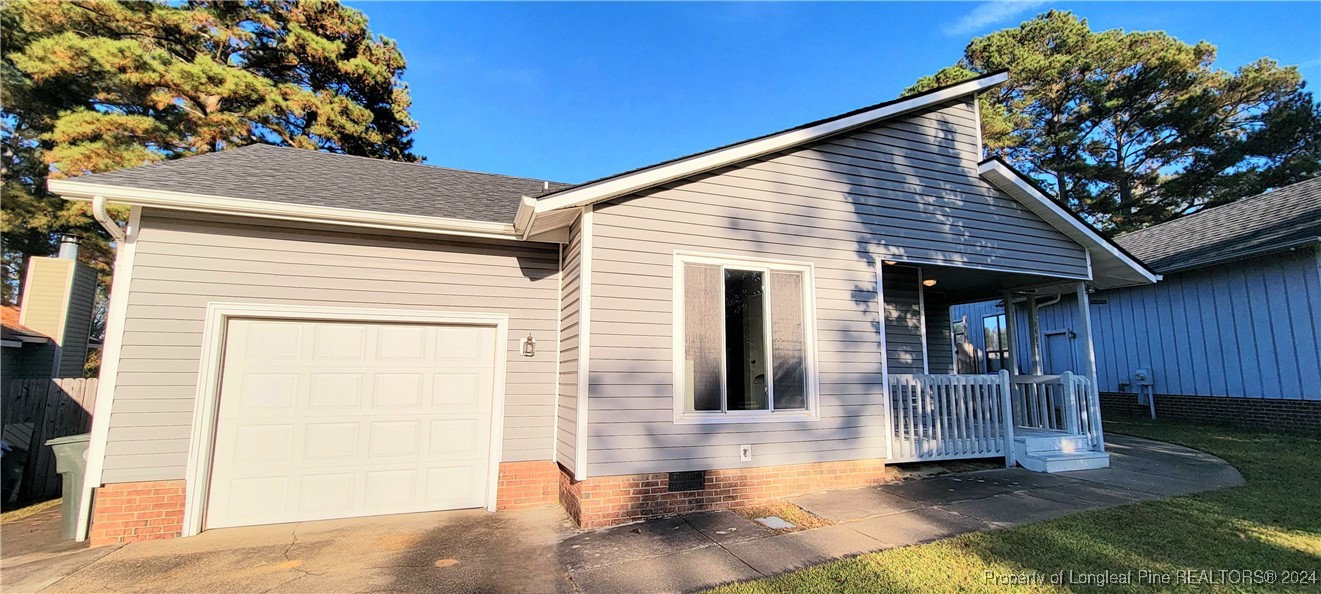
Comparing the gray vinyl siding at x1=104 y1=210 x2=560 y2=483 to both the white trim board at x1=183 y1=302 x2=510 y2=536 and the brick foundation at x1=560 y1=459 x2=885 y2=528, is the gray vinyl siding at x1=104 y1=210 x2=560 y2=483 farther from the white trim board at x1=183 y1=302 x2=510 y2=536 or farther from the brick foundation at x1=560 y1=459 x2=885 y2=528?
the brick foundation at x1=560 y1=459 x2=885 y2=528

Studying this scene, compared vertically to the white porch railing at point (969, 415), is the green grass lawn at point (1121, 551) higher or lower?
lower

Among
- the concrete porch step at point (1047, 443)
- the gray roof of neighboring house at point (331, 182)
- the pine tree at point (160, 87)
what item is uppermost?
the pine tree at point (160, 87)

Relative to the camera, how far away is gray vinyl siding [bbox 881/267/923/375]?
8570mm

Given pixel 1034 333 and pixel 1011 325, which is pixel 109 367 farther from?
pixel 1034 333

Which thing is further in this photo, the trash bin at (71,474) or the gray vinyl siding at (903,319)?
the gray vinyl siding at (903,319)

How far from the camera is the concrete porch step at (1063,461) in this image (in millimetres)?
6941

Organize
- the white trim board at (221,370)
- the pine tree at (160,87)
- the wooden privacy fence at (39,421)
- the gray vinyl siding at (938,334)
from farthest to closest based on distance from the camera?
the pine tree at (160,87) < the gray vinyl siding at (938,334) < the wooden privacy fence at (39,421) < the white trim board at (221,370)

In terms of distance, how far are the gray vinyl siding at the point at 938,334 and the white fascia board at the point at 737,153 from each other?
3.58 metres

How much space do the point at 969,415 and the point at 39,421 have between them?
1170cm

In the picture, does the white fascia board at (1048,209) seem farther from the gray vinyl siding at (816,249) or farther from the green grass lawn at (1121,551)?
the green grass lawn at (1121,551)

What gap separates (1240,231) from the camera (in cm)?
1178

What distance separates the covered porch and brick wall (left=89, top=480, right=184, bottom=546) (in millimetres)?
7169

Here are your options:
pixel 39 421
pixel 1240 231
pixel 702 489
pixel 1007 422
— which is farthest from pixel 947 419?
pixel 39 421

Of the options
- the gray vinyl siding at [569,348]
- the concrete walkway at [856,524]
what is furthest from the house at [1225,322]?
the gray vinyl siding at [569,348]
